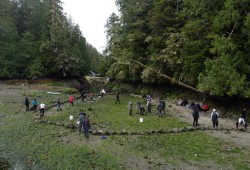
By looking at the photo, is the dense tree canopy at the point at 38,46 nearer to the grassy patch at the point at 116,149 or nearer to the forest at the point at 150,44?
the forest at the point at 150,44

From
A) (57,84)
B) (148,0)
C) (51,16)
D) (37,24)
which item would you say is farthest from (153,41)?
(37,24)

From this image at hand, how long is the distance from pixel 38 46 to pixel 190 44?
48.3 meters

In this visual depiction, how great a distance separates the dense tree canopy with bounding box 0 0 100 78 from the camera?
228 feet

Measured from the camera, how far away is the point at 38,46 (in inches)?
2864

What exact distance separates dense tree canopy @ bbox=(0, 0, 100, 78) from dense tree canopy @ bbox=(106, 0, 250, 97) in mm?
12779

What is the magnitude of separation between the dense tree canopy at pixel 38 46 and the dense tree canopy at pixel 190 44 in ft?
41.9

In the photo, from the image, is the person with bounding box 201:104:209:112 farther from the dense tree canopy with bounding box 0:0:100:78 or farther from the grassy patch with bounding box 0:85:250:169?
the dense tree canopy with bounding box 0:0:100:78

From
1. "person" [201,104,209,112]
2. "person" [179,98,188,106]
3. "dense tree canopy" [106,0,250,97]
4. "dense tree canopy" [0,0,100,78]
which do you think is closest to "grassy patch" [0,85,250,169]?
"dense tree canopy" [106,0,250,97]

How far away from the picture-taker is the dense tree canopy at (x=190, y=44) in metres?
29.3

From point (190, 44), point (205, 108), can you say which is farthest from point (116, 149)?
point (190, 44)

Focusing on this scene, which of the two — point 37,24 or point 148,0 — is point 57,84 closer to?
point 37,24

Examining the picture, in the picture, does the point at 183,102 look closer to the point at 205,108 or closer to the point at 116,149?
the point at 205,108

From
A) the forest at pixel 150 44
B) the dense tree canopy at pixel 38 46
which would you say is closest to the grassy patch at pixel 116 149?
the forest at pixel 150 44

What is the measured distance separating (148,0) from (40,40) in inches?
1339
